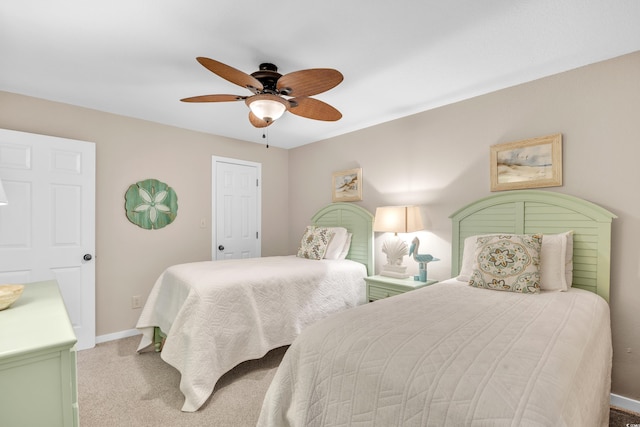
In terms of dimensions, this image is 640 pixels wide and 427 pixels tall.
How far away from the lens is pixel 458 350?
1.12 meters

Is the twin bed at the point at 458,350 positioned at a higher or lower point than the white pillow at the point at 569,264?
lower

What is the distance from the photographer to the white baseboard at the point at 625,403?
6.68ft

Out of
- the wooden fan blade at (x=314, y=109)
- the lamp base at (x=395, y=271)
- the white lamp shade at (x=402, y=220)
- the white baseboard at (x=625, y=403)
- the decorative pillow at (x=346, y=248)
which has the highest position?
the wooden fan blade at (x=314, y=109)

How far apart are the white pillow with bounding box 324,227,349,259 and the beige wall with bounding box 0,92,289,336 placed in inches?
61.6

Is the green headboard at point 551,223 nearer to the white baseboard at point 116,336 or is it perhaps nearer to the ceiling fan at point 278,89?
the ceiling fan at point 278,89

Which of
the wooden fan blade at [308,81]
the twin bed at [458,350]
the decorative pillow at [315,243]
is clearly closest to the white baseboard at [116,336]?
the twin bed at [458,350]

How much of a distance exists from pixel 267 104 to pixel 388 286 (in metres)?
1.92

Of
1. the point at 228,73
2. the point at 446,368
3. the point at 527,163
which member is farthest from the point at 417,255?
the point at 228,73

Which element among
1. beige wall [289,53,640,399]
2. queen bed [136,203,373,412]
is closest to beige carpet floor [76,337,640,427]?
queen bed [136,203,373,412]

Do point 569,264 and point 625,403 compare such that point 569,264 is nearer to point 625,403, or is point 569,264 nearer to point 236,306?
point 625,403

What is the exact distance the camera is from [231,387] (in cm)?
231

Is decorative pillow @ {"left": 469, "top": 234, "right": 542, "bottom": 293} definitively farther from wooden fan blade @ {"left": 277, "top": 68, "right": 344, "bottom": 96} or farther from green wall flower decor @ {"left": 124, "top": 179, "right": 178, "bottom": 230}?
green wall flower decor @ {"left": 124, "top": 179, "right": 178, "bottom": 230}

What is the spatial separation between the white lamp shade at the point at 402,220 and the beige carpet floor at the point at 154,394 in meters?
1.58

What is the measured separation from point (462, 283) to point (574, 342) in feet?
3.45
